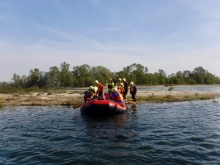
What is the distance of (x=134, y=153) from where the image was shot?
325 inches

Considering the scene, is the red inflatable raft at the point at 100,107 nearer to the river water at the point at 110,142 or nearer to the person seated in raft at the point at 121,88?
the river water at the point at 110,142

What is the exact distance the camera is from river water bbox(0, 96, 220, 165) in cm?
779

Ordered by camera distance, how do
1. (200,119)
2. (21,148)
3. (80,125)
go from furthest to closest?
(200,119) < (80,125) < (21,148)

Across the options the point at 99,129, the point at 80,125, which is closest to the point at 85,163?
the point at 99,129

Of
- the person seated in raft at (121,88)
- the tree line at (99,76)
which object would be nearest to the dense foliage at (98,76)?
the tree line at (99,76)

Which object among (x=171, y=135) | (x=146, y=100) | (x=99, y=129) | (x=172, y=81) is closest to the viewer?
(x=171, y=135)

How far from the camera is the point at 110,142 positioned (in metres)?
9.80

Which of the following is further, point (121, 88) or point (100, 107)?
point (121, 88)

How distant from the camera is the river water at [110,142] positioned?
779cm

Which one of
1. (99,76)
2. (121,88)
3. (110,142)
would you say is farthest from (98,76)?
(110,142)

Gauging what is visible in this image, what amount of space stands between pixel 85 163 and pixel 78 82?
94.7 m

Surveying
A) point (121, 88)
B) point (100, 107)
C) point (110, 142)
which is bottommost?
point (110, 142)

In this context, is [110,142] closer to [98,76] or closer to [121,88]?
[121,88]

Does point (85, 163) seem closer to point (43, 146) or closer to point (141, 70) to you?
point (43, 146)
